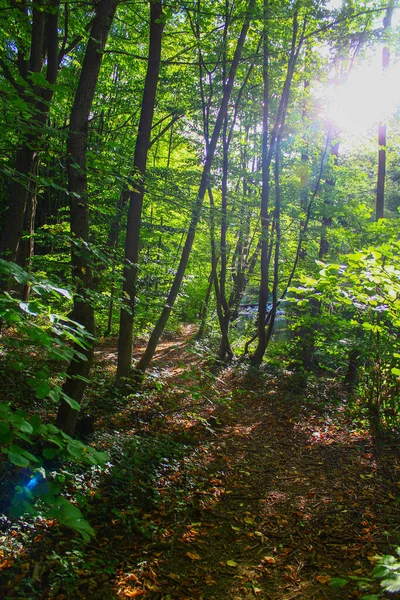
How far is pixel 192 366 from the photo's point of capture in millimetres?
6777

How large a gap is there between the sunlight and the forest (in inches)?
2.2

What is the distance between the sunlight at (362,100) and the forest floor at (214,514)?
28.5 feet

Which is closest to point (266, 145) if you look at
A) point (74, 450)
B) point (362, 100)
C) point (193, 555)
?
point (362, 100)

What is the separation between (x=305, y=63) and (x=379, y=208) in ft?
14.3

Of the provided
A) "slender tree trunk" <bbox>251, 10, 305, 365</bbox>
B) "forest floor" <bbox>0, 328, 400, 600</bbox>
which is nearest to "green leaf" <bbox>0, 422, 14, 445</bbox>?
"forest floor" <bbox>0, 328, 400, 600</bbox>

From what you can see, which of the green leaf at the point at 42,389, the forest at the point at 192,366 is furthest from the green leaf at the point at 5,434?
the green leaf at the point at 42,389

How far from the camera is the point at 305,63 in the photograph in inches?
393

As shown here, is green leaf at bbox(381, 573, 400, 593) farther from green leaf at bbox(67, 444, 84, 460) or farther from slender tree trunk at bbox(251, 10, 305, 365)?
slender tree trunk at bbox(251, 10, 305, 365)

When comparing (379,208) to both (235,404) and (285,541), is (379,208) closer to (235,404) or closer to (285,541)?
(235,404)

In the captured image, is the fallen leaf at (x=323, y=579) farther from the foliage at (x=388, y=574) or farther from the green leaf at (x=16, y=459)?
the green leaf at (x=16, y=459)

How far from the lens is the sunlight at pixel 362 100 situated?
10367 millimetres

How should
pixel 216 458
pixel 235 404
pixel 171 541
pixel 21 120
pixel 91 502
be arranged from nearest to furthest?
pixel 21 120
pixel 171 541
pixel 91 502
pixel 216 458
pixel 235 404

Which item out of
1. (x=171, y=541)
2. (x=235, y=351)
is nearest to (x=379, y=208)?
(x=235, y=351)

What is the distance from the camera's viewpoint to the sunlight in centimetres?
1037
